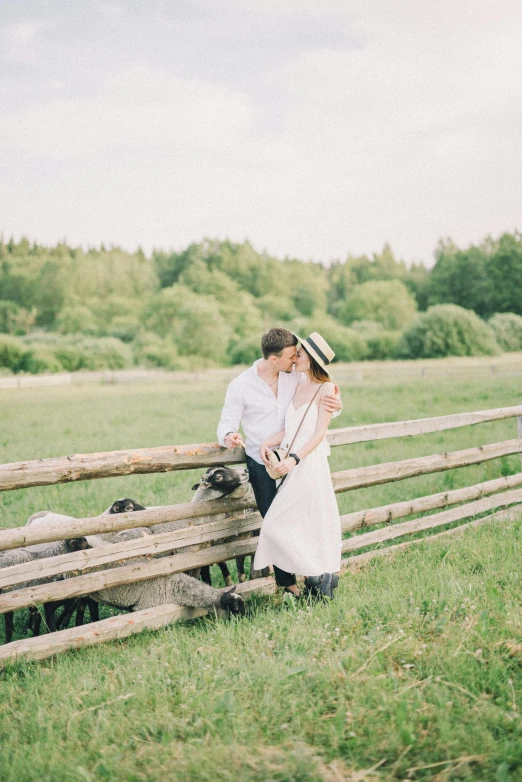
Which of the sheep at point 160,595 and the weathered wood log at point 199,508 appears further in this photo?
the sheep at point 160,595

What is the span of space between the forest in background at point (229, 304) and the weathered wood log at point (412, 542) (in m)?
25.9

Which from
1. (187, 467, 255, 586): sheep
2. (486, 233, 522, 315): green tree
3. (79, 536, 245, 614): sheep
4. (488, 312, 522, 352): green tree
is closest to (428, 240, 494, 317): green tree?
(486, 233, 522, 315): green tree

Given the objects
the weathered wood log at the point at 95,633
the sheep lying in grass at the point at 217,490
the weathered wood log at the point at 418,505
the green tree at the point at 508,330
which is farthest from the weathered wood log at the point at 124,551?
the green tree at the point at 508,330

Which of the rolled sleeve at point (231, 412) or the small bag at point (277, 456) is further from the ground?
the rolled sleeve at point (231, 412)

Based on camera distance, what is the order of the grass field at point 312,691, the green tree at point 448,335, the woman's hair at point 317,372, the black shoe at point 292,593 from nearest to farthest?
the grass field at point 312,691 → the woman's hair at point 317,372 → the black shoe at point 292,593 → the green tree at point 448,335

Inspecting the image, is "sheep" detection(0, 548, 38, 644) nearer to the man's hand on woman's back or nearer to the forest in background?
the man's hand on woman's back

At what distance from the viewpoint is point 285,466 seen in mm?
4359

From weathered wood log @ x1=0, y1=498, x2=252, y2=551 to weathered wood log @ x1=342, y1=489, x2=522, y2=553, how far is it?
1355 millimetres

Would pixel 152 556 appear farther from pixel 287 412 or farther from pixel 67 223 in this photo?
pixel 67 223

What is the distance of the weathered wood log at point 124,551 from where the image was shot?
411 centimetres

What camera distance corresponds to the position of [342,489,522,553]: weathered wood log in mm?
5887

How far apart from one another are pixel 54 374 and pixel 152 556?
106ft

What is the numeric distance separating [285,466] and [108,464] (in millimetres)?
1262

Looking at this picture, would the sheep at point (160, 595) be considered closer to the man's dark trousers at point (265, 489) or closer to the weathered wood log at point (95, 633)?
the weathered wood log at point (95, 633)
